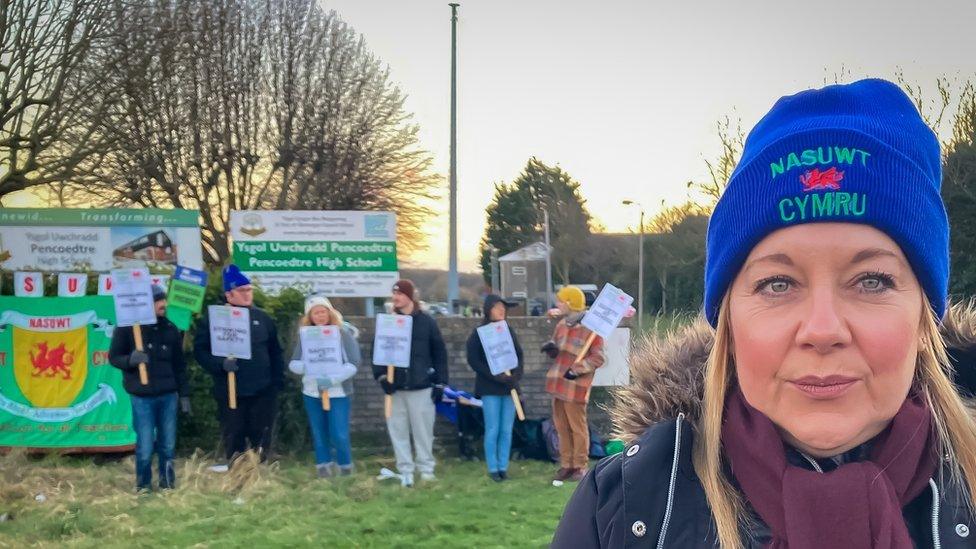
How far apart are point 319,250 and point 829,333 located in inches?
489

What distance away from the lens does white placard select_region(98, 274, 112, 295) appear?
990 cm

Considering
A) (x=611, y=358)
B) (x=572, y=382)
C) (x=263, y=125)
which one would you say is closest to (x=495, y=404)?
(x=572, y=382)

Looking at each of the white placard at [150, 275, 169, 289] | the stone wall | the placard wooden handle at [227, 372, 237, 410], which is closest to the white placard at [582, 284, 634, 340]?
the stone wall

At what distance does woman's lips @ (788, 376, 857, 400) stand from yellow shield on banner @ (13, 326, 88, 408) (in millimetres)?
9794

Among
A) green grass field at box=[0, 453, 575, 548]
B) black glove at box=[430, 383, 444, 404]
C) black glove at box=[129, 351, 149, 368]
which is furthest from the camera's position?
black glove at box=[430, 383, 444, 404]

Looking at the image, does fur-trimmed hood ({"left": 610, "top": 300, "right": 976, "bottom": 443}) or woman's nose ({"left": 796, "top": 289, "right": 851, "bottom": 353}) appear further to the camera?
fur-trimmed hood ({"left": 610, "top": 300, "right": 976, "bottom": 443})

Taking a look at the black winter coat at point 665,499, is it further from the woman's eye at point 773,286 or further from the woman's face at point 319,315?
the woman's face at point 319,315

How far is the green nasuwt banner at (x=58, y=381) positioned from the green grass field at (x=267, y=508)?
1.18ft

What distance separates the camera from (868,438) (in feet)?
4.82

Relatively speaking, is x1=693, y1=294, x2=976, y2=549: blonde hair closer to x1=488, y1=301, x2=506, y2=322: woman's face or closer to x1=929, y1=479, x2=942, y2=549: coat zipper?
Result: x1=929, y1=479, x2=942, y2=549: coat zipper

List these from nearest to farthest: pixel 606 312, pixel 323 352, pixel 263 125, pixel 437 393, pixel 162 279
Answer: pixel 606 312 → pixel 323 352 → pixel 437 393 → pixel 162 279 → pixel 263 125

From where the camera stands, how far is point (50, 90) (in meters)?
18.6

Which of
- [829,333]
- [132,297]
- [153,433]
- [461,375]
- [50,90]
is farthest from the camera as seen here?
[50,90]

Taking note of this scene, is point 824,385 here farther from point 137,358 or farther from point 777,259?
point 137,358
